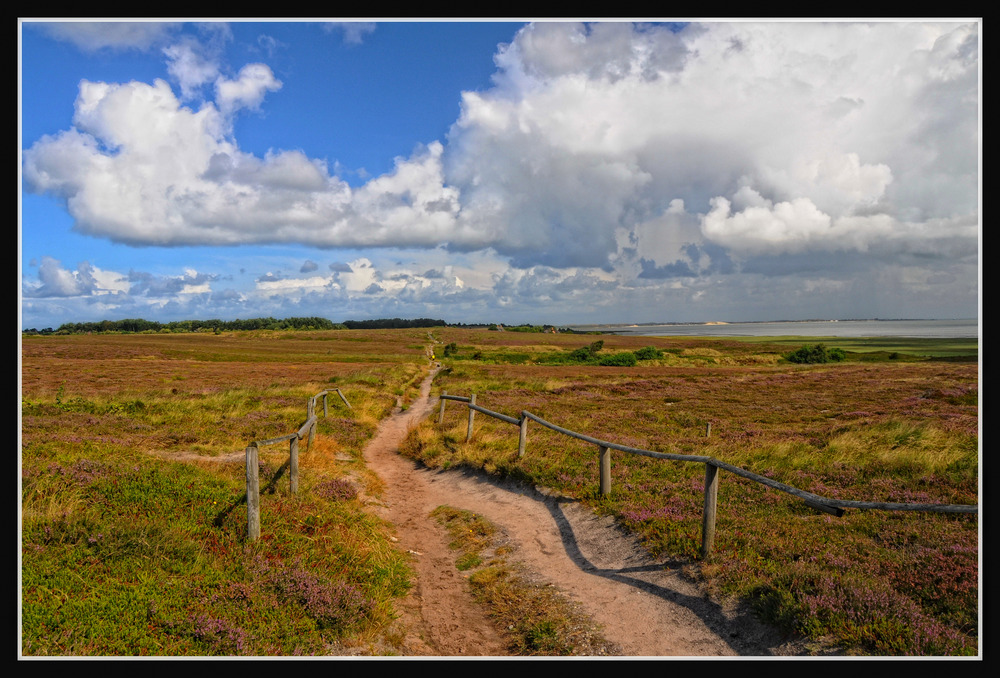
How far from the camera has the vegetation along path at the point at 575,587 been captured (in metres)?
6.03

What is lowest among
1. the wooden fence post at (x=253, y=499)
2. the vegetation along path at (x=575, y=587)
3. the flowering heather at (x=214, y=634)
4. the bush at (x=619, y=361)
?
the bush at (x=619, y=361)

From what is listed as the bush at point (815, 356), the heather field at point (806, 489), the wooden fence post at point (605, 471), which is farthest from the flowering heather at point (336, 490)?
the bush at point (815, 356)

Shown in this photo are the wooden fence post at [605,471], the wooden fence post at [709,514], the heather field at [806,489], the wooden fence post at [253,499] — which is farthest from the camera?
the wooden fence post at [605,471]

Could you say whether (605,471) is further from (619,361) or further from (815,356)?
(815,356)

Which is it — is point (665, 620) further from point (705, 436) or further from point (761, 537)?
point (705, 436)

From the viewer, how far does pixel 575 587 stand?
297 inches

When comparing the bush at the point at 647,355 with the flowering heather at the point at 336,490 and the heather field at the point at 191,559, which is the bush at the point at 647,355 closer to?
the heather field at the point at 191,559

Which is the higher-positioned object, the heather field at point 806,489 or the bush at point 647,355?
the heather field at point 806,489

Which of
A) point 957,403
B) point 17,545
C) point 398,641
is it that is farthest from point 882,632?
point 957,403

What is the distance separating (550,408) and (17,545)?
76.5 feet

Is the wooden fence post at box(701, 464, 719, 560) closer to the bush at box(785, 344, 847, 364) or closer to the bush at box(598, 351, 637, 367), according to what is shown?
the bush at box(598, 351, 637, 367)

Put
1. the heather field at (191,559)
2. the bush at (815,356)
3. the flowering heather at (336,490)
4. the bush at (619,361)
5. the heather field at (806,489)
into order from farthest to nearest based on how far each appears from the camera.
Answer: the bush at (815,356) → the bush at (619,361) → the flowering heather at (336,490) → the heather field at (806,489) → the heather field at (191,559)

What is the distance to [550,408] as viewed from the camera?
2642 cm

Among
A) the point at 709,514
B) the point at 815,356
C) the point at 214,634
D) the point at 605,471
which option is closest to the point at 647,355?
the point at 815,356
